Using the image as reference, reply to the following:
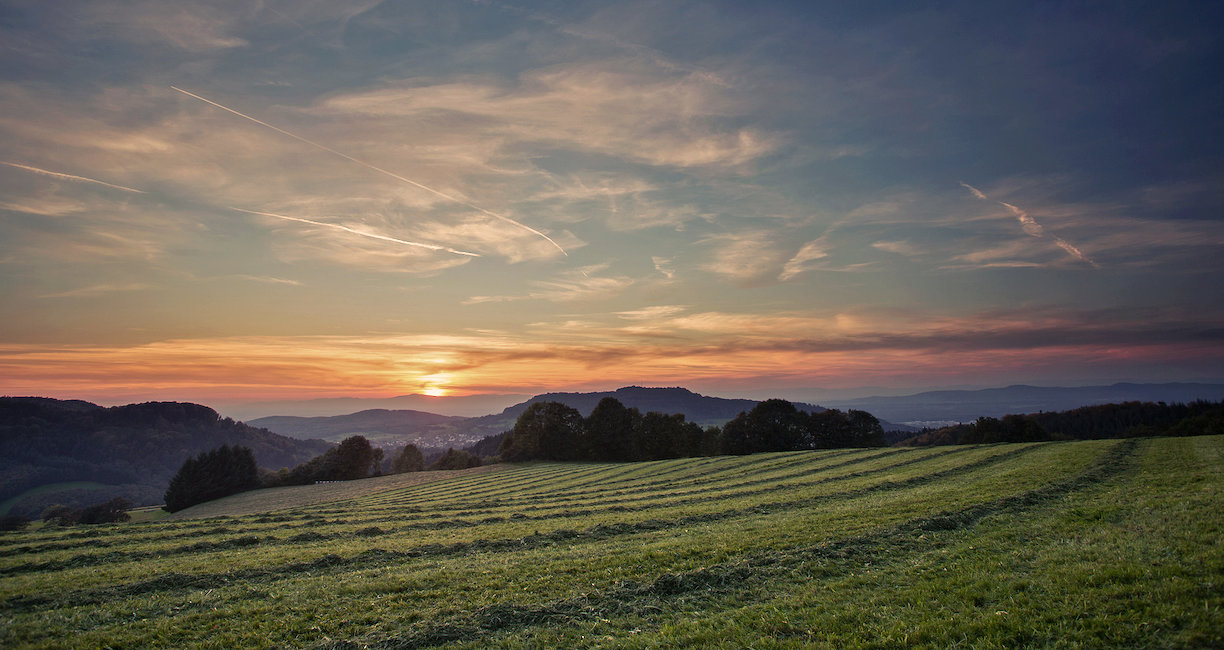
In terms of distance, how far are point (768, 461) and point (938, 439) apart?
3090 inches

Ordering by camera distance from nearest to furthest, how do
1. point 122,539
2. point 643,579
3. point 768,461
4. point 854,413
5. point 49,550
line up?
point 643,579 < point 49,550 < point 122,539 < point 768,461 < point 854,413

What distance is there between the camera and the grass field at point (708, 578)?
29.3 ft

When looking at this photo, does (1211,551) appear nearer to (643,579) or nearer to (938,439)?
(643,579)

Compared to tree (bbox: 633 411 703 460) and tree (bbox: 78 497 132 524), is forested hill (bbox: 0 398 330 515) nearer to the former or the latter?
tree (bbox: 78 497 132 524)

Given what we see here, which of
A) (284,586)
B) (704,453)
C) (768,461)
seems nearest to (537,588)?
A: (284,586)

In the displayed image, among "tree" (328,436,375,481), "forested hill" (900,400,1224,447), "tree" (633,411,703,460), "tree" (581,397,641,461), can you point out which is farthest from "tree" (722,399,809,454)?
"tree" (328,436,375,481)

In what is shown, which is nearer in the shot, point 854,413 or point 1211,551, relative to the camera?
point 1211,551

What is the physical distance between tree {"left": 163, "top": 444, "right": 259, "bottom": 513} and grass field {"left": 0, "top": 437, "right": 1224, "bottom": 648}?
79.2 meters

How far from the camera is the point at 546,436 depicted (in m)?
100

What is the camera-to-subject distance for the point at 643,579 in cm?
1279

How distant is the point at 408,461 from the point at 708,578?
127 metres

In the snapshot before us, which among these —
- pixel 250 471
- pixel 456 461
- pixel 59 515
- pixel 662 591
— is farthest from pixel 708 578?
pixel 59 515

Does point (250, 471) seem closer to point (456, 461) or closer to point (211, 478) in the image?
point (211, 478)

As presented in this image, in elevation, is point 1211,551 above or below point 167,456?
above
